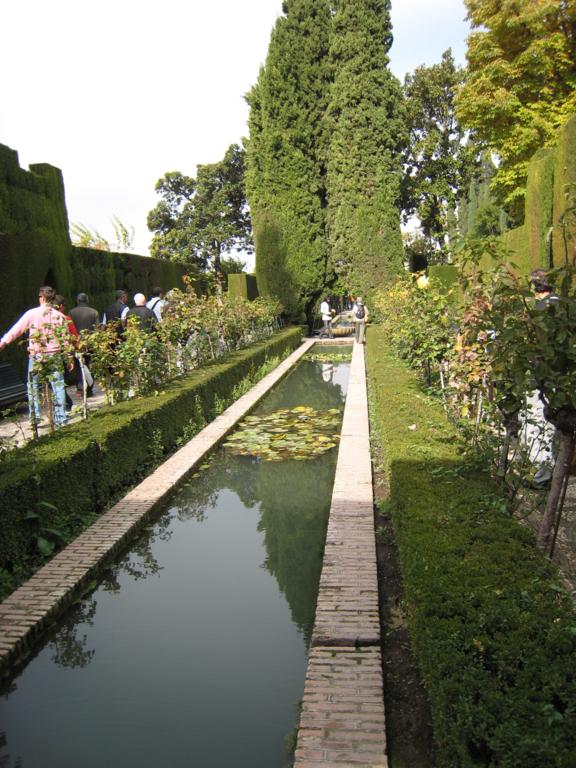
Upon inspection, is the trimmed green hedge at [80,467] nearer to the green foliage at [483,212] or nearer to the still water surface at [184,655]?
the still water surface at [184,655]

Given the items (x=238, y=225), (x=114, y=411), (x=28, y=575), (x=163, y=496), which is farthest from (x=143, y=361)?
(x=238, y=225)

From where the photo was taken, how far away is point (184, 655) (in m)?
3.29

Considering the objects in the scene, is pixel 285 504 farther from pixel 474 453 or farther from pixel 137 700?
pixel 137 700

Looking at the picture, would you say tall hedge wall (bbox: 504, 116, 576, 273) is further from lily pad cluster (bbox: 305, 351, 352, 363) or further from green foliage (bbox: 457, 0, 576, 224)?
green foliage (bbox: 457, 0, 576, 224)

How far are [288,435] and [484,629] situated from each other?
5703mm

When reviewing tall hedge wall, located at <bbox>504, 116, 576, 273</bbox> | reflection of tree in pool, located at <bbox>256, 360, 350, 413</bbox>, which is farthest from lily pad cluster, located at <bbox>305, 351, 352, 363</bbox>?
tall hedge wall, located at <bbox>504, 116, 576, 273</bbox>

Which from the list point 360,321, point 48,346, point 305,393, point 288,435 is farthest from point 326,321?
point 48,346

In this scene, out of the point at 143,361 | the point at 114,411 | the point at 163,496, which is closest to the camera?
the point at 163,496

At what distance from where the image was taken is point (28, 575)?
4004mm

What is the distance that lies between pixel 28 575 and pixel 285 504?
7.32ft

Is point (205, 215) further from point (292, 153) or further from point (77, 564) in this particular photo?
point (77, 564)

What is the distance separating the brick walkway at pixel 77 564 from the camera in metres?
3.31

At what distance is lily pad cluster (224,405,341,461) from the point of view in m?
7.14

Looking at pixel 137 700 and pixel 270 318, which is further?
pixel 270 318
